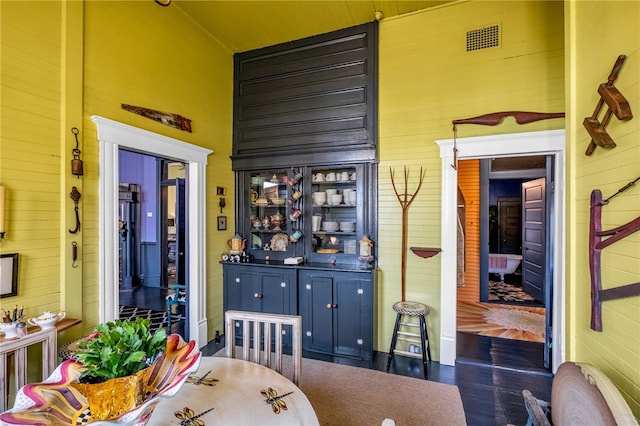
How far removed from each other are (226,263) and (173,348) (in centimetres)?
246

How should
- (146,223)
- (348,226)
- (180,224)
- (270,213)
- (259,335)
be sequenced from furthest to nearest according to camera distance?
(146,223) < (180,224) < (270,213) < (348,226) < (259,335)

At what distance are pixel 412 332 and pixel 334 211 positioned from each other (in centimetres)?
162

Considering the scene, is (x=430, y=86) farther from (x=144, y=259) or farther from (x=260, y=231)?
(x=144, y=259)

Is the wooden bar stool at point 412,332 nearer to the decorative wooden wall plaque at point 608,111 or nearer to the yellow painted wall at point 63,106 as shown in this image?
the decorative wooden wall plaque at point 608,111

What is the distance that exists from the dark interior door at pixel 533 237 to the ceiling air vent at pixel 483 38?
10.5ft

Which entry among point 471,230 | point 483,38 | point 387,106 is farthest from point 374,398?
point 471,230

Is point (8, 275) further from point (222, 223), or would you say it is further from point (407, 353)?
point (407, 353)

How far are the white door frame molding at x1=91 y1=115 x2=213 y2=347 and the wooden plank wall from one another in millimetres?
4234

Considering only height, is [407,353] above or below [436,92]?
below

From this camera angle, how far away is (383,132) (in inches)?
135

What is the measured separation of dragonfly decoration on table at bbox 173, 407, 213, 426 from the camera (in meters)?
1.17

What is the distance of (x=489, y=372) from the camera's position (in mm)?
2947

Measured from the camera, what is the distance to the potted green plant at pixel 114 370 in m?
1.01

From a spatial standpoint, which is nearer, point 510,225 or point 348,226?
point 348,226
